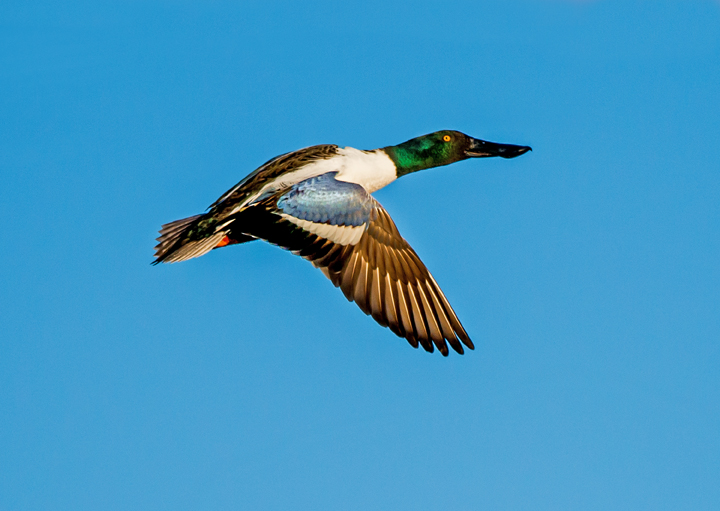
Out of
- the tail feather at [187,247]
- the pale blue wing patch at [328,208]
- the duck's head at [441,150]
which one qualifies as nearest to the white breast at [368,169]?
the duck's head at [441,150]

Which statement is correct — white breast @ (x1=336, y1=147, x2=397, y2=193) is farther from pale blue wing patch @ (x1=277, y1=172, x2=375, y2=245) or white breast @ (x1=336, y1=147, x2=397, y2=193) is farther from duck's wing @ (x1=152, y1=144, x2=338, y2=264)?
pale blue wing patch @ (x1=277, y1=172, x2=375, y2=245)

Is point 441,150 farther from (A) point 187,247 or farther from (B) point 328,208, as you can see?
(A) point 187,247

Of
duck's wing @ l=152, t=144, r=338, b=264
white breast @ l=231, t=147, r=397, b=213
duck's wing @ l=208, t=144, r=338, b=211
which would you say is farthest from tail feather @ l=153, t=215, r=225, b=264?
white breast @ l=231, t=147, r=397, b=213

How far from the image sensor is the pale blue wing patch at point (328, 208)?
7.36 meters

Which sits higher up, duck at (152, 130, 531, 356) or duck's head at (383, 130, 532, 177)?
duck's head at (383, 130, 532, 177)

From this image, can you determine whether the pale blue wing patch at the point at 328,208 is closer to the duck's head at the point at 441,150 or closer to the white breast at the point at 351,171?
the white breast at the point at 351,171

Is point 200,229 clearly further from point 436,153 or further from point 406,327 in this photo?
point 436,153

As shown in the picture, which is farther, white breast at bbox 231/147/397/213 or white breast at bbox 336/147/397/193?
white breast at bbox 336/147/397/193

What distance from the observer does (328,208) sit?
24.3 feet

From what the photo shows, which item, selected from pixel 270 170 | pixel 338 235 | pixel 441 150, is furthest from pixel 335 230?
pixel 441 150

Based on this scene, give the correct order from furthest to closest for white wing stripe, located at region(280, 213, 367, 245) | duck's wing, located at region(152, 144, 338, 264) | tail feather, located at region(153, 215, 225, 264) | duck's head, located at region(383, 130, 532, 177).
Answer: duck's head, located at region(383, 130, 532, 177)
tail feather, located at region(153, 215, 225, 264)
duck's wing, located at region(152, 144, 338, 264)
white wing stripe, located at region(280, 213, 367, 245)

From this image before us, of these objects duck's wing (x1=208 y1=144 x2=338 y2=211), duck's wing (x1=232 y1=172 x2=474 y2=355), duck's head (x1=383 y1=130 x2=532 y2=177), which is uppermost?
duck's head (x1=383 y1=130 x2=532 y2=177)

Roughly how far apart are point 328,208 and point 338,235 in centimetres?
23

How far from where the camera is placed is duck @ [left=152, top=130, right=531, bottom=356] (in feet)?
24.3
